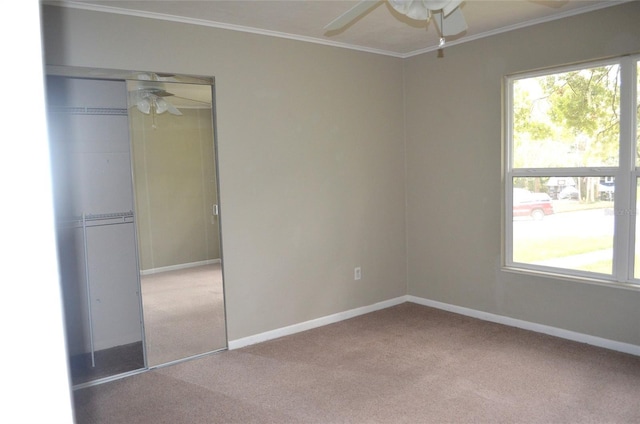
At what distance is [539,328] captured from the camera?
13.0ft

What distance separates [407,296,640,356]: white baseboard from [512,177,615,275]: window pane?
53 cm

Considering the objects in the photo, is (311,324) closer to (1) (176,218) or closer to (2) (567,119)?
(1) (176,218)

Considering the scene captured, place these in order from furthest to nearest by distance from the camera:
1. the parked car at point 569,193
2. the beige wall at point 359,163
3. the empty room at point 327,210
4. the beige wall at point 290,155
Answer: the parked car at point 569,193, the beige wall at point 359,163, the beige wall at point 290,155, the empty room at point 327,210

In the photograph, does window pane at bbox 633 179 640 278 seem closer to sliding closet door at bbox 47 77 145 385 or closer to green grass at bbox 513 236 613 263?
green grass at bbox 513 236 613 263

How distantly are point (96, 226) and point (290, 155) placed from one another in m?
1.68

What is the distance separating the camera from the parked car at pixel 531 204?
3941 millimetres

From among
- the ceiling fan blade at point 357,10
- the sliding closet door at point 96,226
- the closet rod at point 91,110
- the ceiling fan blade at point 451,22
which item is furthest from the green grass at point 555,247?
the closet rod at point 91,110

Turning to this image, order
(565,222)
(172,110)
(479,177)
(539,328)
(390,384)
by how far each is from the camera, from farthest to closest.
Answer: (479,177) → (539,328) → (565,222) → (172,110) → (390,384)

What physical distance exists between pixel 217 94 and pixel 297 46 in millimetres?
923

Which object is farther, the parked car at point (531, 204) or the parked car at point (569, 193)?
the parked car at point (531, 204)

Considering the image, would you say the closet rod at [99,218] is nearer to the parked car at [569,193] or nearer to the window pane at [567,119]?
the window pane at [567,119]

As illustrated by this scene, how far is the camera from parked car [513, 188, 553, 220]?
394 centimetres

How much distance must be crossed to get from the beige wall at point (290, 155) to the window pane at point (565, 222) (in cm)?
129

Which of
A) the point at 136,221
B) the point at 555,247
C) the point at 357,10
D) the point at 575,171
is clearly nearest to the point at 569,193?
the point at 575,171
